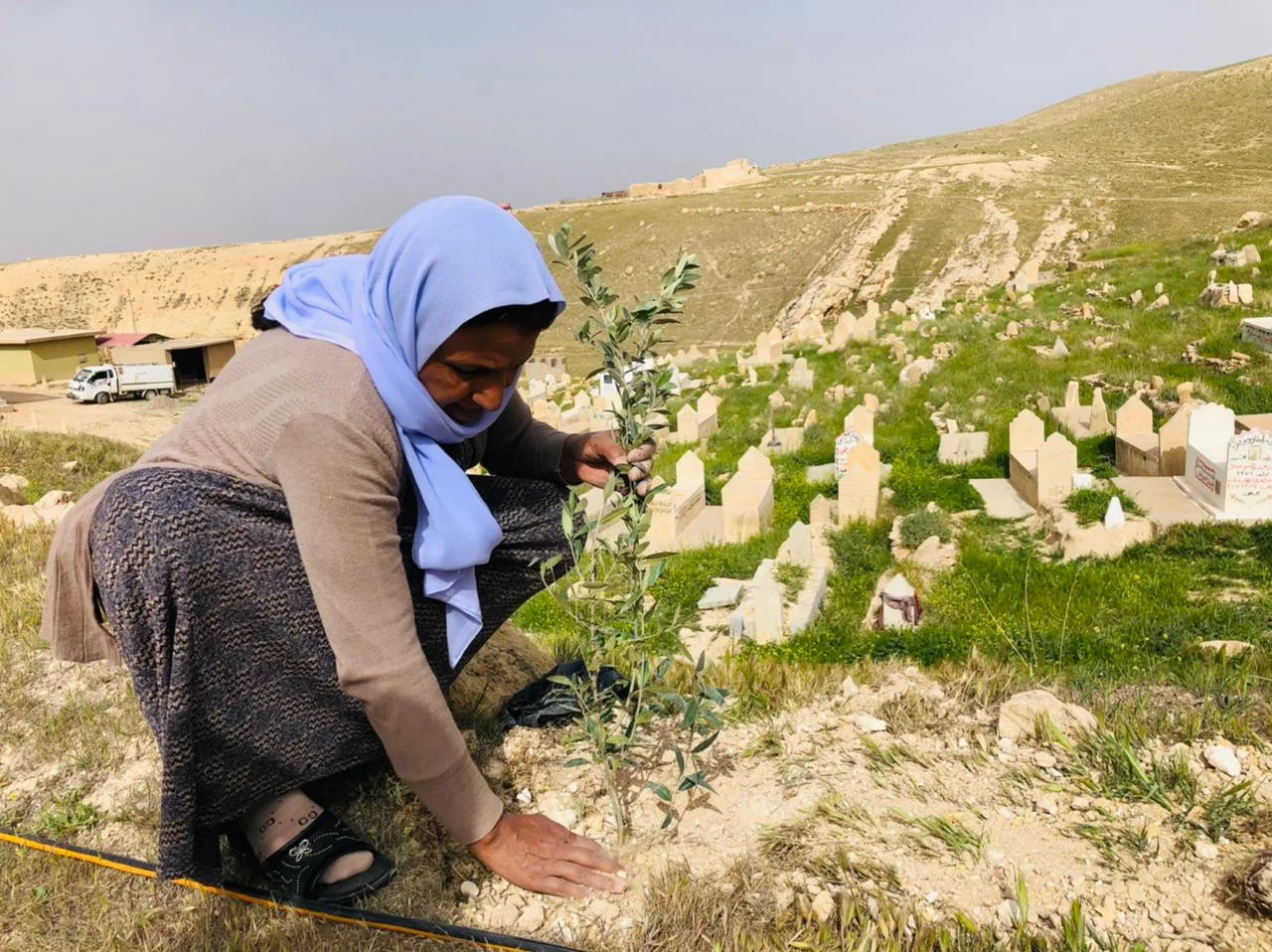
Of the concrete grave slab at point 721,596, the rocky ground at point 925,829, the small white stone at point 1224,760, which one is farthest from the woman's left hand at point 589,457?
the concrete grave slab at point 721,596

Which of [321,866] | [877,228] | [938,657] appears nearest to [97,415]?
[938,657]

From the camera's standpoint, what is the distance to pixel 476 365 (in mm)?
1871

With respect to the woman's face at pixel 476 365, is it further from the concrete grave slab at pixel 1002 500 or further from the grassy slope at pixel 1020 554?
the concrete grave slab at pixel 1002 500

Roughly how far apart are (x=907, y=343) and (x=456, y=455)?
1150 cm

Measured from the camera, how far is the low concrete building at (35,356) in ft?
88.3

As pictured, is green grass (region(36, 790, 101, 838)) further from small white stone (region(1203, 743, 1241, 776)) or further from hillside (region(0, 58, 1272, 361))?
hillside (region(0, 58, 1272, 361))

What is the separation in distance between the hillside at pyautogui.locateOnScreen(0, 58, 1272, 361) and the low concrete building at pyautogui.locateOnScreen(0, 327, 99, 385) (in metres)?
14.5

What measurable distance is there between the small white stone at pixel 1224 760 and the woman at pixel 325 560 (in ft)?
5.01

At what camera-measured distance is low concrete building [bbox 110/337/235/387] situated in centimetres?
2742

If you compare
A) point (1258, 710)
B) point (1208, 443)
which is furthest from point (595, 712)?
point (1208, 443)

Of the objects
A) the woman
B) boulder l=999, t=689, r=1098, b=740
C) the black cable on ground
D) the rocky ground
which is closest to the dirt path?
the black cable on ground

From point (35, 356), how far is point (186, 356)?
4135 mm

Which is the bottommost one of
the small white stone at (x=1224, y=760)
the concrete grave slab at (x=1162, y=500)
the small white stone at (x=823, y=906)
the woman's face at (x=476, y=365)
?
the concrete grave slab at (x=1162, y=500)

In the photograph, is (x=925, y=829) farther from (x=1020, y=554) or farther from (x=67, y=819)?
(x=1020, y=554)
